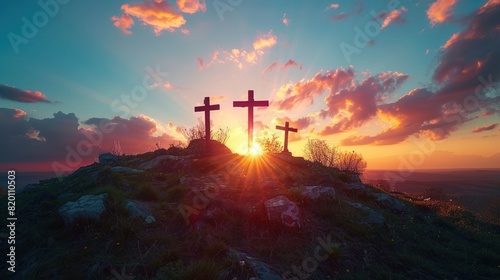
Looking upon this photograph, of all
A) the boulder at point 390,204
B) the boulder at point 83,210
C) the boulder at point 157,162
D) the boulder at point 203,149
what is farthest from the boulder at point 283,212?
the boulder at point 203,149

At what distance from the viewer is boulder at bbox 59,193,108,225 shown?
5.97 meters

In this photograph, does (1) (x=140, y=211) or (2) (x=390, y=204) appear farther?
(2) (x=390, y=204)

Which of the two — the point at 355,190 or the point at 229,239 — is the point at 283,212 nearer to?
the point at 229,239

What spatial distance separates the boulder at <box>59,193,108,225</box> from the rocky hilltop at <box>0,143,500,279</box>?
2cm

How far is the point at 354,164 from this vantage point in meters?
25.5

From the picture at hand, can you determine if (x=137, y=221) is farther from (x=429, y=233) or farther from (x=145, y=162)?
(x=145, y=162)

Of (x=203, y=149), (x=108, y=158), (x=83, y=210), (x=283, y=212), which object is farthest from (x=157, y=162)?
(x=283, y=212)

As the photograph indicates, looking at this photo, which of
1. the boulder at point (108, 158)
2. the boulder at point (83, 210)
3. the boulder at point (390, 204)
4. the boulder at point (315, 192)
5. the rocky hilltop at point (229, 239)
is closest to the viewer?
the rocky hilltop at point (229, 239)

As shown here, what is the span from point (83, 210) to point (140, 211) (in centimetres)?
132

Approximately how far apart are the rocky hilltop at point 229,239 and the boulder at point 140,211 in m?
0.03

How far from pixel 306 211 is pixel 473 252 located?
507cm

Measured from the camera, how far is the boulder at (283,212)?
647 centimetres

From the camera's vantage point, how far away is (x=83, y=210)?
6.05 m

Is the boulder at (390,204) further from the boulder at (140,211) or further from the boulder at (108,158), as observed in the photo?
the boulder at (108,158)
